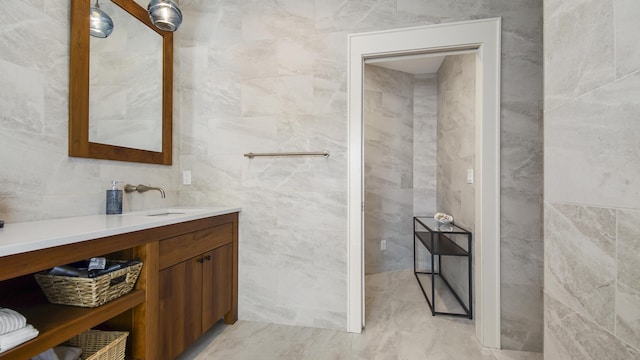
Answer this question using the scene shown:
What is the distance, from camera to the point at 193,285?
166 centimetres

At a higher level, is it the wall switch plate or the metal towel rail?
the metal towel rail

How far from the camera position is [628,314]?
637 millimetres

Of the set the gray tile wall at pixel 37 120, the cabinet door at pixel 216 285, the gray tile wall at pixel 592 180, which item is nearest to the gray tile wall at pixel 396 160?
the cabinet door at pixel 216 285

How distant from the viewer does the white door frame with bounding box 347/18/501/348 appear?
6.02 ft

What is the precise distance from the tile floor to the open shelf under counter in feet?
2.70

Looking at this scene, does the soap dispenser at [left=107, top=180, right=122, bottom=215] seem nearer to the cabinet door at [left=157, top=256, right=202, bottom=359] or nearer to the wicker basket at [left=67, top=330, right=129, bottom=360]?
the cabinet door at [left=157, top=256, right=202, bottom=359]

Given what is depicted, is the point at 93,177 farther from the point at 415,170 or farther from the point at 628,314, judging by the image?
the point at 415,170

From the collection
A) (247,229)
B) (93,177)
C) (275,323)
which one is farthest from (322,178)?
(93,177)

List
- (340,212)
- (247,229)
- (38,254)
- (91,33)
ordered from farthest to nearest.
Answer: (247,229) < (340,212) < (91,33) < (38,254)

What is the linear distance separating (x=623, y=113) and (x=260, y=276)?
2138mm

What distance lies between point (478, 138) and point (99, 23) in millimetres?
2507

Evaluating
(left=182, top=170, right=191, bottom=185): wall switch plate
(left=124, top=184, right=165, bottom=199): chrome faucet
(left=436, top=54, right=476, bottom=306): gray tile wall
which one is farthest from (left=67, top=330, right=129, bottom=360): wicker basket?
(left=436, top=54, right=476, bottom=306): gray tile wall

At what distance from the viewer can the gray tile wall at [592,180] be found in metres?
0.63

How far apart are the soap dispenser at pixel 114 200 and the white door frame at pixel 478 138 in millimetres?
1509
